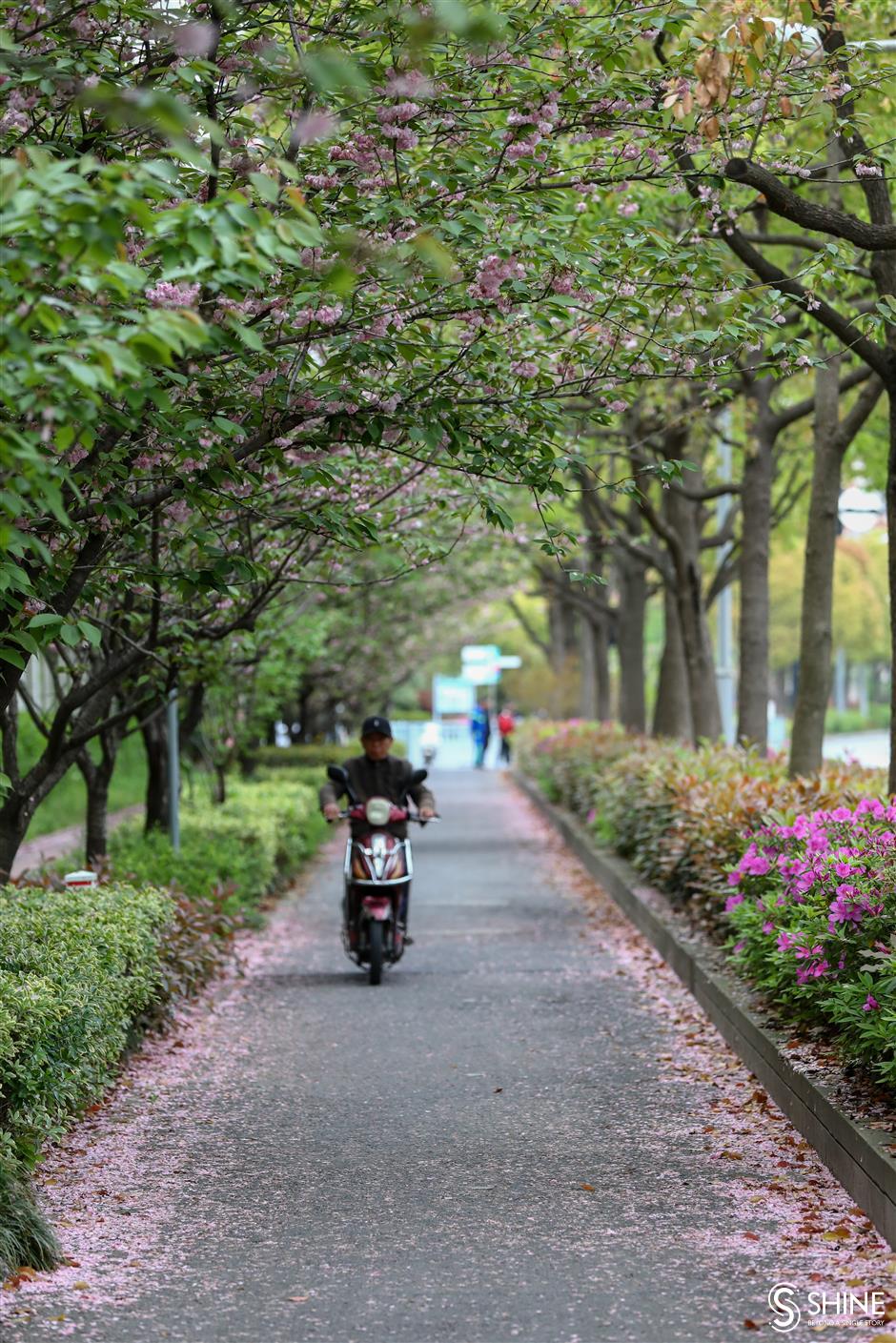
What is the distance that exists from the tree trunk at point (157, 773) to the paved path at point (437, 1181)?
361 cm

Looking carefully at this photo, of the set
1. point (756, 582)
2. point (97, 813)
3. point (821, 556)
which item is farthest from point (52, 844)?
point (821, 556)

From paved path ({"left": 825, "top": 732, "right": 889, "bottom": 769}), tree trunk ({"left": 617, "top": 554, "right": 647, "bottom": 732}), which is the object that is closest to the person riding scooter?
tree trunk ({"left": 617, "top": 554, "right": 647, "bottom": 732})

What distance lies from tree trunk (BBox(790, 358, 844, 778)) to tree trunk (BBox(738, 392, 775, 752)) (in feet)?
8.13

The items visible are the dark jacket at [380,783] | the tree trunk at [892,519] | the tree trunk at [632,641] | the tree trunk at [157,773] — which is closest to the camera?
the tree trunk at [892,519]

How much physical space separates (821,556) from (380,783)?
156 inches

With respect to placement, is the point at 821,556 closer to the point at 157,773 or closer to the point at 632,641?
the point at 157,773

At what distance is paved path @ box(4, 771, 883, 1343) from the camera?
4930mm

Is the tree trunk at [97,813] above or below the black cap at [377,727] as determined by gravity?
below

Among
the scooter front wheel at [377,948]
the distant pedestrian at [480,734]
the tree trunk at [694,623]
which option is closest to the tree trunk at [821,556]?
the scooter front wheel at [377,948]

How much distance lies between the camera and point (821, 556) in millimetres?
12945

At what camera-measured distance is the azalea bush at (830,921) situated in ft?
20.1

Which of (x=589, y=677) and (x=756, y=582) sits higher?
(x=756, y=582)

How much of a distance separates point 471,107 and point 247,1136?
449 cm

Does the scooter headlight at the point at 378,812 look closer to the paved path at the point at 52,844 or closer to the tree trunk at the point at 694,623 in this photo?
the paved path at the point at 52,844
